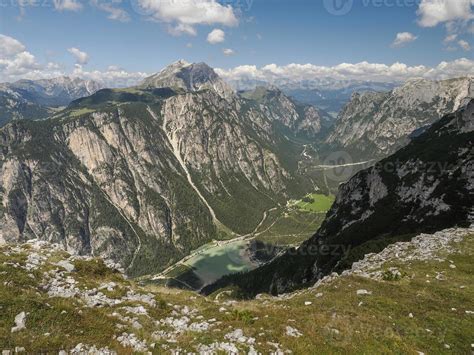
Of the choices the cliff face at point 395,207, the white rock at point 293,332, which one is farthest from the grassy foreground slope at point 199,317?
the cliff face at point 395,207

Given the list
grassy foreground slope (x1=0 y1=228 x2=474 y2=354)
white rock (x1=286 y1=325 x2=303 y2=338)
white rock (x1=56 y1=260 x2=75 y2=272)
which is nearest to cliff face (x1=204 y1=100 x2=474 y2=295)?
grassy foreground slope (x1=0 y1=228 x2=474 y2=354)

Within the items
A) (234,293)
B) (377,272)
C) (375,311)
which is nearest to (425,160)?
(234,293)

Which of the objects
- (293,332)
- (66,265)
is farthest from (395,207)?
(66,265)

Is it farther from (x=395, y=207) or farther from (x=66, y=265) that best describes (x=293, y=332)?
(x=395, y=207)

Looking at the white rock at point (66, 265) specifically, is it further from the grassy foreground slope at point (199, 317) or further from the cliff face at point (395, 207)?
the cliff face at point (395, 207)

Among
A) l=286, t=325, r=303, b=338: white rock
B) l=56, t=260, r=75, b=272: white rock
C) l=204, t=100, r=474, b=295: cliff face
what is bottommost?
l=204, t=100, r=474, b=295: cliff face

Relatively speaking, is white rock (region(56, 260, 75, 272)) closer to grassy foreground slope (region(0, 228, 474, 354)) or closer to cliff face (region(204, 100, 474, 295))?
grassy foreground slope (region(0, 228, 474, 354))

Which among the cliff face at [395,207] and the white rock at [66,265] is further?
the cliff face at [395,207]
